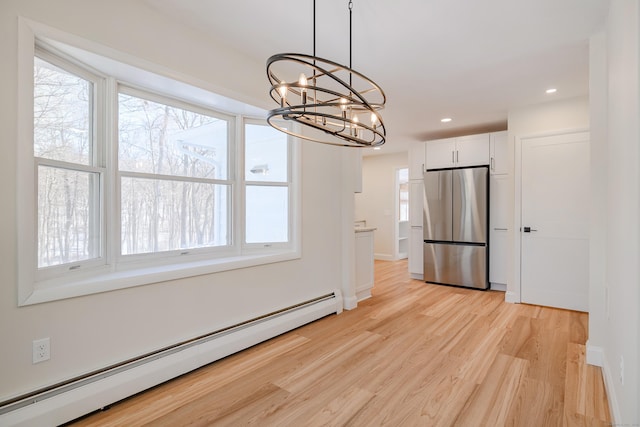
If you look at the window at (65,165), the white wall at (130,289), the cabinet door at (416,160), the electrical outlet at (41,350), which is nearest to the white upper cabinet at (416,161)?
the cabinet door at (416,160)

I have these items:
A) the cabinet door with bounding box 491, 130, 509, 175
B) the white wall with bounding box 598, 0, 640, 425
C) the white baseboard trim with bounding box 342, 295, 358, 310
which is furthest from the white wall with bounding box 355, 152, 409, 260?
the white wall with bounding box 598, 0, 640, 425

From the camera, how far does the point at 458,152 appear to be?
16.1ft

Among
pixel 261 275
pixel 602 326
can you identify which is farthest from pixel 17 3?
pixel 602 326

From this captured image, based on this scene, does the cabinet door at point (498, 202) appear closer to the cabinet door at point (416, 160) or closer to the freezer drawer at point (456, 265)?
the freezer drawer at point (456, 265)

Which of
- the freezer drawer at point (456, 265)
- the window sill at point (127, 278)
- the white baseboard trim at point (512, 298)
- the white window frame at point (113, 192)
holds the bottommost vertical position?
the white baseboard trim at point (512, 298)

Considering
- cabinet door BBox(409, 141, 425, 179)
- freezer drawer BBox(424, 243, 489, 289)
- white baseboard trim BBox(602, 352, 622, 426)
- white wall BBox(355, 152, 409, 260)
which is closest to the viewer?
white baseboard trim BBox(602, 352, 622, 426)

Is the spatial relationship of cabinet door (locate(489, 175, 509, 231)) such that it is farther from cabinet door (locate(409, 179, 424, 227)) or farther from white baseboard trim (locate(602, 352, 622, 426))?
white baseboard trim (locate(602, 352, 622, 426))

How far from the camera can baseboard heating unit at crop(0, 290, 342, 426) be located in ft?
5.21

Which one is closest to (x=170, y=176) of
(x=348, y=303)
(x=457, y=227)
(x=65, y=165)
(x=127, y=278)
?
(x=65, y=165)

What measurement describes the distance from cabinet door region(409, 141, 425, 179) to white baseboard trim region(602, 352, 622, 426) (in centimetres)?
352

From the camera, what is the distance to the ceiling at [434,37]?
82.4 inches

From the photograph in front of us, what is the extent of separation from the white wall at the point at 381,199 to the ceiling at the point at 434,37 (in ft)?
11.3

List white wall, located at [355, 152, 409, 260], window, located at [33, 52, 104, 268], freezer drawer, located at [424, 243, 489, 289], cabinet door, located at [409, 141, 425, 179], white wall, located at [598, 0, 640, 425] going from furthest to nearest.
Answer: white wall, located at [355, 152, 409, 260] → cabinet door, located at [409, 141, 425, 179] → freezer drawer, located at [424, 243, 489, 289] → window, located at [33, 52, 104, 268] → white wall, located at [598, 0, 640, 425]

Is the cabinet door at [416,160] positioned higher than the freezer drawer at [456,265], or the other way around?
the cabinet door at [416,160]
